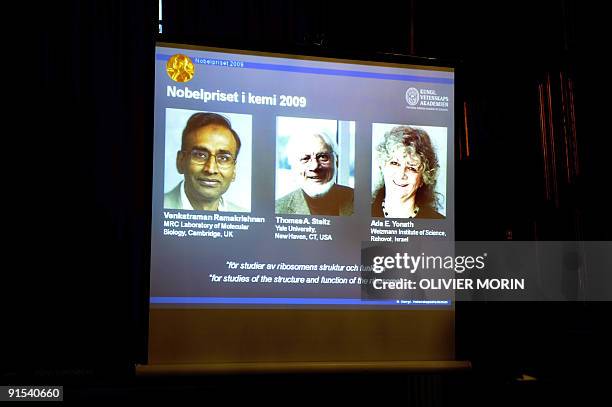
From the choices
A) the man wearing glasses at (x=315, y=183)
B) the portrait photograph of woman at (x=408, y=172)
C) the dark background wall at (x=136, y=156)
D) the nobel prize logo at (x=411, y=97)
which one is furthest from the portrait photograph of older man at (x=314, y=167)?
the dark background wall at (x=136, y=156)

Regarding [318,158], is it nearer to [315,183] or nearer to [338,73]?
[315,183]

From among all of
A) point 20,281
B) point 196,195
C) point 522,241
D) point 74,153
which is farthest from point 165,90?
point 522,241

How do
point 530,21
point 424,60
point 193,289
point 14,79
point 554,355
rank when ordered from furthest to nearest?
point 530,21
point 14,79
point 554,355
point 424,60
point 193,289

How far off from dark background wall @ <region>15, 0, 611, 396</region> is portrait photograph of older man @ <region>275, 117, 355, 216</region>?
602mm

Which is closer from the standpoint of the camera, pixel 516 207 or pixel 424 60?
pixel 424 60

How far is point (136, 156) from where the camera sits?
279 cm

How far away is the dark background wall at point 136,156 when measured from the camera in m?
2.82

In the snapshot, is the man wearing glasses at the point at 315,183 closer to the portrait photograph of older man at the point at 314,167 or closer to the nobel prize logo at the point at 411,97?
the portrait photograph of older man at the point at 314,167

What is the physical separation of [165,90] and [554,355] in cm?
188

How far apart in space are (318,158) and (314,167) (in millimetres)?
36

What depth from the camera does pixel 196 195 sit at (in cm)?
224

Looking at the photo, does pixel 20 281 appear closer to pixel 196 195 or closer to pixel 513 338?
pixel 196 195

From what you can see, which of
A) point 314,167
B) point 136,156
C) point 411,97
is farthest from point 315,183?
point 136,156

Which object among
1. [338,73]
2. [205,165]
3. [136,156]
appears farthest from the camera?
[136,156]
